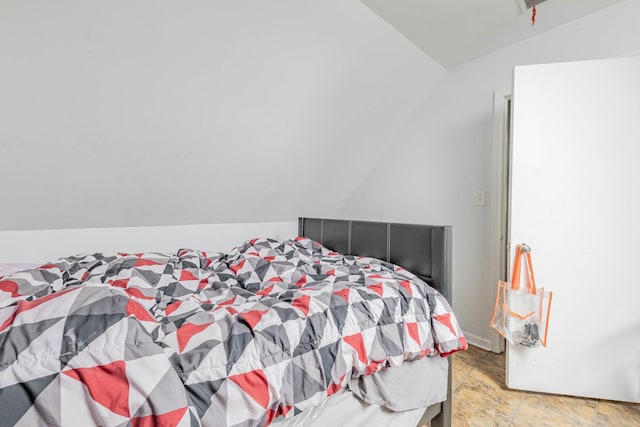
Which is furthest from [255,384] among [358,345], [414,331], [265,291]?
[414,331]

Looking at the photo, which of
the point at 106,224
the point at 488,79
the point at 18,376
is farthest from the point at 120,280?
the point at 488,79

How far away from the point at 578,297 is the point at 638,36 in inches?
60.0

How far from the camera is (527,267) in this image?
1.75 meters

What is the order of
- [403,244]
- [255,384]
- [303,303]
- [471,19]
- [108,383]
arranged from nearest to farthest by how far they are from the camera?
[108,383] → [255,384] → [303,303] → [403,244] → [471,19]

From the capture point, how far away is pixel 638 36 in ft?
5.71

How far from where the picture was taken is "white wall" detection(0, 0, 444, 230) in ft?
4.33

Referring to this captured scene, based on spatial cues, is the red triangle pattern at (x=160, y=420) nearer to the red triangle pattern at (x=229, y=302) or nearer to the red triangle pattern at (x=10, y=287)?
the red triangle pattern at (x=229, y=302)

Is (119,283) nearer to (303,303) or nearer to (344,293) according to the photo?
(303,303)

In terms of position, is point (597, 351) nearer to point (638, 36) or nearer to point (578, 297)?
point (578, 297)

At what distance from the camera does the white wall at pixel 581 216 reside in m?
1.62

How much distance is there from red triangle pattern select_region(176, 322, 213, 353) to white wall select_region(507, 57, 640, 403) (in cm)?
177

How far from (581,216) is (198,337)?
1993mm

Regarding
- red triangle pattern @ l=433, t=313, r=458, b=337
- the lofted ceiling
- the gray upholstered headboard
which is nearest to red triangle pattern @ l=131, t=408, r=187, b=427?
red triangle pattern @ l=433, t=313, r=458, b=337

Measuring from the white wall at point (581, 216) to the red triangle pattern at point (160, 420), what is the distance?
1859mm
